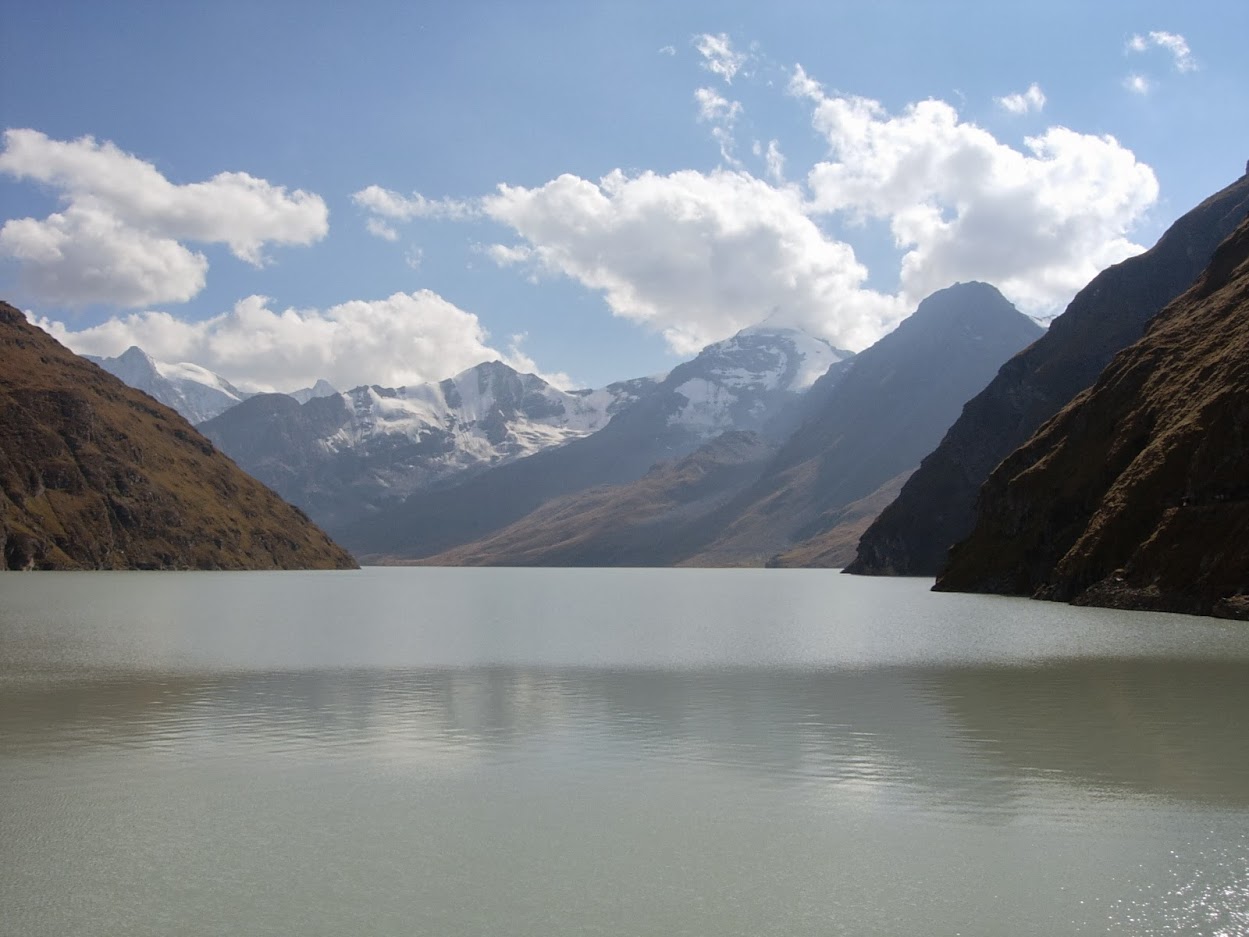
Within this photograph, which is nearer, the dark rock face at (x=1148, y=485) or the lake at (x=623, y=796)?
the lake at (x=623, y=796)

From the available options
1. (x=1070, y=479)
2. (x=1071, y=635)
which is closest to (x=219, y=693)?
(x=1071, y=635)

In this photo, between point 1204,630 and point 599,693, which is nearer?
point 599,693

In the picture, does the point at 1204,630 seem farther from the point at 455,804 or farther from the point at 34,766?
the point at 34,766

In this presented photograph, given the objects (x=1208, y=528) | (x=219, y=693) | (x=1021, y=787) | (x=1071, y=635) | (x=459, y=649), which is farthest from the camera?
(x=1208, y=528)

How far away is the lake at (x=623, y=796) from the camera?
19438 millimetres

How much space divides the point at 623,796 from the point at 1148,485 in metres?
99.6

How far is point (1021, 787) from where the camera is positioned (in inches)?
1131

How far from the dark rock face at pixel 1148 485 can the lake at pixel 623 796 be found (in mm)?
43030

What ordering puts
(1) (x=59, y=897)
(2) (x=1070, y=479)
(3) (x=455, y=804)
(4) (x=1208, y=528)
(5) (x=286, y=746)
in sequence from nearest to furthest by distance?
(1) (x=59, y=897) < (3) (x=455, y=804) < (5) (x=286, y=746) < (4) (x=1208, y=528) < (2) (x=1070, y=479)

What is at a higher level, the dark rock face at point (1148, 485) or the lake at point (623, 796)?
the dark rock face at point (1148, 485)

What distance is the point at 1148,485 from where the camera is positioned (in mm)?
109812

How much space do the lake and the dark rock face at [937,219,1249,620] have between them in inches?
1694

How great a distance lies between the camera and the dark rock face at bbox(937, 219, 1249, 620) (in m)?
97.4

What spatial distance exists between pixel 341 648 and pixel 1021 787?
51105 millimetres
